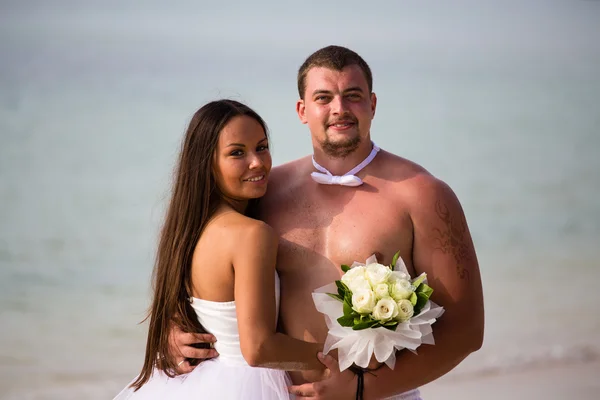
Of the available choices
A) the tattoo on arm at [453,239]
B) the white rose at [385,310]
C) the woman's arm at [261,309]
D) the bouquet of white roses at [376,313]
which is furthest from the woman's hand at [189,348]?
the tattoo on arm at [453,239]

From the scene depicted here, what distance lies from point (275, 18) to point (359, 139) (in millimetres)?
6621

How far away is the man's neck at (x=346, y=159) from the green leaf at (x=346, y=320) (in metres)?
0.74

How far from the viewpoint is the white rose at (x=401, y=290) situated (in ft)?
10.5

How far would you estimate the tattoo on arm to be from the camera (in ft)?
11.6

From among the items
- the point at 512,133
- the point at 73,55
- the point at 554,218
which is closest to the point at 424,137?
the point at 512,133

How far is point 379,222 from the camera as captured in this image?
3.58 m

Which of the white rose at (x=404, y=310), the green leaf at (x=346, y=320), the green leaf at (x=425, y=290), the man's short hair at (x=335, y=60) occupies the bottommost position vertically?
the green leaf at (x=346, y=320)

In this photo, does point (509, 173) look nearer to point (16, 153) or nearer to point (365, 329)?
point (16, 153)

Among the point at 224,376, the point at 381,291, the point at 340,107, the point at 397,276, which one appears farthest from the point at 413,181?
the point at 224,376

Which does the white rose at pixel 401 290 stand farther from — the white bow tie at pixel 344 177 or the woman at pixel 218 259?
the white bow tie at pixel 344 177

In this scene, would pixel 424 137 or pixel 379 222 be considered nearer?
pixel 379 222

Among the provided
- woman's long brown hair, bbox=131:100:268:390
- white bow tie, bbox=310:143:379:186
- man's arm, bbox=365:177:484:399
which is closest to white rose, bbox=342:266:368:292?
man's arm, bbox=365:177:484:399

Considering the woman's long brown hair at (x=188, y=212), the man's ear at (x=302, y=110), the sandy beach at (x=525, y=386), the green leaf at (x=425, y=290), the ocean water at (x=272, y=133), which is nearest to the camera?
the green leaf at (x=425, y=290)

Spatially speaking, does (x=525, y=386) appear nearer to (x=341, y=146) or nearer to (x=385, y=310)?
(x=341, y=146)
